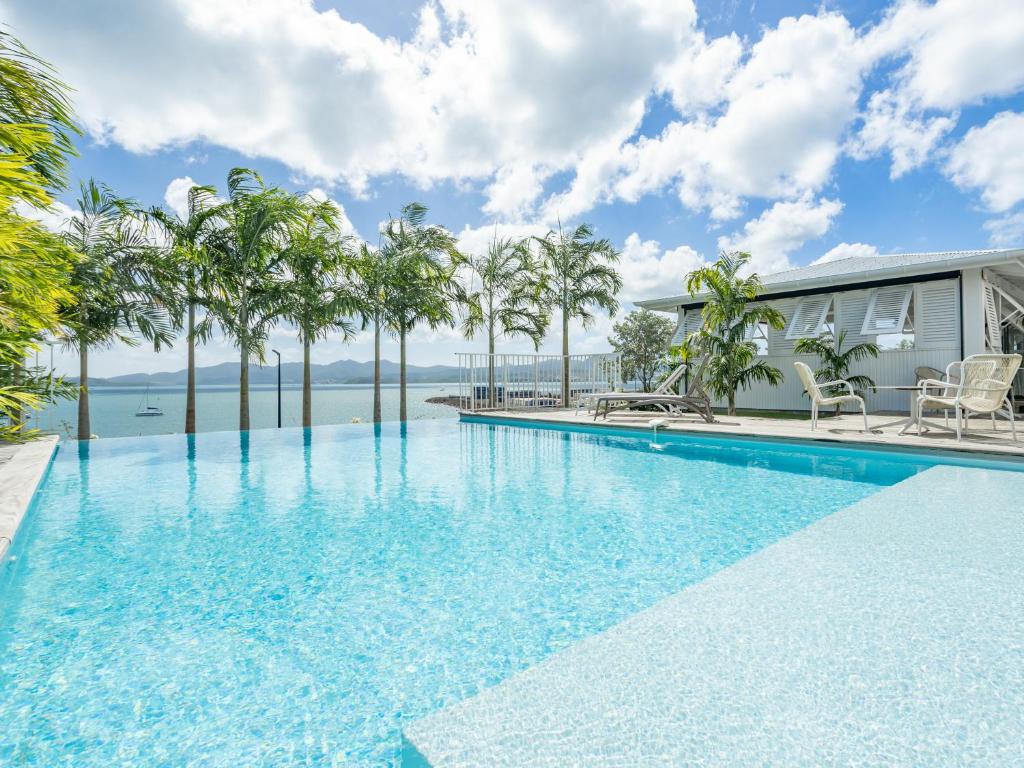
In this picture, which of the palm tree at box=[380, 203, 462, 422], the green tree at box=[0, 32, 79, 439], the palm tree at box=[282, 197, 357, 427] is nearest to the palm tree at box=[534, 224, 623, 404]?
the palm tree at box=[380, 203, 462, 422]

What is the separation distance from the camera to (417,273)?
40.5 ft

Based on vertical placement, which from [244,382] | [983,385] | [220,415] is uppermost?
[244,382]

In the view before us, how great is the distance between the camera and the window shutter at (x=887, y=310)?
10.9 meters

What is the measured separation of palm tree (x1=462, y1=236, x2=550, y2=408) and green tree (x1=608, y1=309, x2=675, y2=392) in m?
14.9

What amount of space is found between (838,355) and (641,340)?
17.7 metres

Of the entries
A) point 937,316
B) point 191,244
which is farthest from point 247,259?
point 937,316

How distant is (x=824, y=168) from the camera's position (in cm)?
1467

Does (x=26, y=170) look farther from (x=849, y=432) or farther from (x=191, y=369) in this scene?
(x=849, y=432)

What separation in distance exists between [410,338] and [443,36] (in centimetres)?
692

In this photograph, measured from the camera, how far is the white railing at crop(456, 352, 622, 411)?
525 inches

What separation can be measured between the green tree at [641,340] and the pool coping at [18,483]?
83.8 ft

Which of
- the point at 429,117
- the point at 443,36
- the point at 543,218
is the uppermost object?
the point at 443,36

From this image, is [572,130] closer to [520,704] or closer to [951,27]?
[951,27]

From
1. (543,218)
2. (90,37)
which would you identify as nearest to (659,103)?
(543,218)
